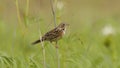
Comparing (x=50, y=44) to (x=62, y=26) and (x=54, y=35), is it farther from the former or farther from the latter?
(x=62, y=26)

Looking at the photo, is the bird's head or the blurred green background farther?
the bird's head

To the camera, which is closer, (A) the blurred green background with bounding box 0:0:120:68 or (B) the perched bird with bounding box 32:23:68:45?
(A) the blurred green background with bounding box 0:0:120:68

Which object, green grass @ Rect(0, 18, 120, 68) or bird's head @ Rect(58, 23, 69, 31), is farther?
bird's head @ Rect(58, 23, 69, 31)

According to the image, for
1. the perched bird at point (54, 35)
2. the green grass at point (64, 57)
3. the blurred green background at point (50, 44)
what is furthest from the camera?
the perched bird at point (54, 35)

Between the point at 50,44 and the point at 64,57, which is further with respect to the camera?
the point at 64,57

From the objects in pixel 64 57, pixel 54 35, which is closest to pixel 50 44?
pixel 54 35

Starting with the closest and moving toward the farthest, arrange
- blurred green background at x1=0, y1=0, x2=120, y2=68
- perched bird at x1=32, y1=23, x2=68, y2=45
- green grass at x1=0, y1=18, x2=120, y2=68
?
green grass at x1=0, y1=18, x2=120, y2=68 → blurred green background at x1=0, y1=0, x2=120, y2=68 → perched bird at x1=32, y1=23, x2=68, y2=45

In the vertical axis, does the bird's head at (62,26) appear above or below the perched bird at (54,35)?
above

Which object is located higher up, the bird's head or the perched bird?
the bird's head

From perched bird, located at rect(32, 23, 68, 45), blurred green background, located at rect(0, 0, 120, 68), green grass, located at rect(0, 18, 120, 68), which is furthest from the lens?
perched bird, located at rect(32, 23, 68, 45)

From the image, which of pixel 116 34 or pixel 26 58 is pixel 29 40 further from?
pixel 26 58

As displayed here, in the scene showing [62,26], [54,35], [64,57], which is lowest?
[64,57]
